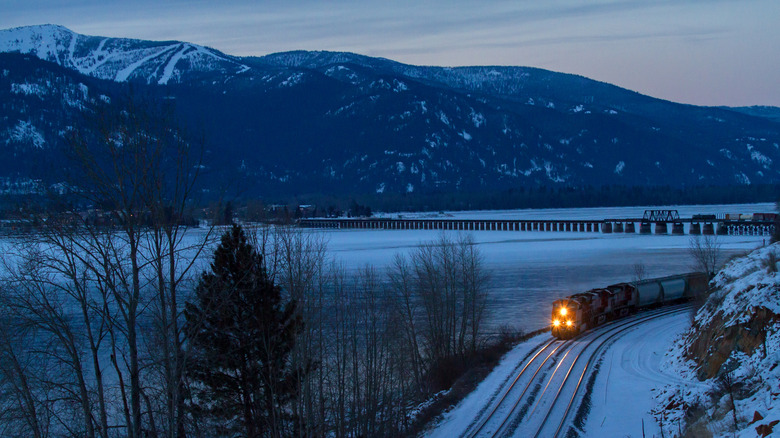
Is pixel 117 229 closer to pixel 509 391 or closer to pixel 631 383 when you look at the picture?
pixel 509 391

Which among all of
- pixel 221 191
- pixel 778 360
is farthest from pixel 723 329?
pixel 221 191

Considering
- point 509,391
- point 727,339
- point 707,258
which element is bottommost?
point 509,391

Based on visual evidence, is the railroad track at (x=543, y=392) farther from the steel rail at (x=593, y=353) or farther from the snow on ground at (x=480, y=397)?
the snow on ground at (x=480, y=397)

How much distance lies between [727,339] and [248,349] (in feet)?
56.2

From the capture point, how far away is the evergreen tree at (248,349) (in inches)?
846

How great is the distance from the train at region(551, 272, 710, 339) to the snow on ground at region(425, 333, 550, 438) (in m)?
3.71

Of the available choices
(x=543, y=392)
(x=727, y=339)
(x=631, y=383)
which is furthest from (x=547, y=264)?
(x=727, y=339)

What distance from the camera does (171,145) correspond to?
1786cm

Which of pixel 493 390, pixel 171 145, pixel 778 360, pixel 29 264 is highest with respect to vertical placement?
pixel 171 145

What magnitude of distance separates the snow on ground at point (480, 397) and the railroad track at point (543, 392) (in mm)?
394

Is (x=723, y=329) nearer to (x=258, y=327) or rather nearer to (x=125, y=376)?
(x=258, y=327)

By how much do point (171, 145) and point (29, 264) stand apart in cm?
436

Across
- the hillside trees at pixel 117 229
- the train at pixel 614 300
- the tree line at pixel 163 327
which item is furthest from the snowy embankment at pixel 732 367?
the hillside trees at pixel 117 229

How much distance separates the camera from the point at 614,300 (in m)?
46.8
